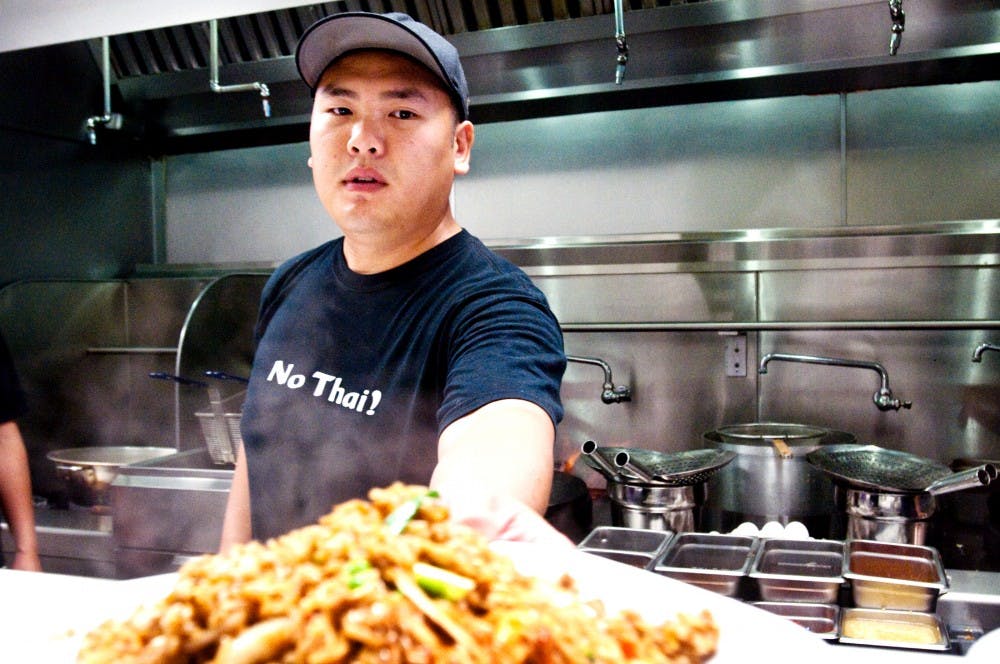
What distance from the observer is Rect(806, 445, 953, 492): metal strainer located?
2568mm

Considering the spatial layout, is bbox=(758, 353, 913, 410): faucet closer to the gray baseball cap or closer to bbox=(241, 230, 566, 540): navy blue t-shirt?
bbox=(241, 230, 566, 540): navy blue t-shirt

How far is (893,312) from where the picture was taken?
361cm

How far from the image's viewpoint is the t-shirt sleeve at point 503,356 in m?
1.25

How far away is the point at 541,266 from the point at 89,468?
2.17m

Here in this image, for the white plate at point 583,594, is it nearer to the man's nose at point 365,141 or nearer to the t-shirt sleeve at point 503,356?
the t-shirt sleeve at point 503,356

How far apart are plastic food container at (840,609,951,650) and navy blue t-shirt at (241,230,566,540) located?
3.50ft

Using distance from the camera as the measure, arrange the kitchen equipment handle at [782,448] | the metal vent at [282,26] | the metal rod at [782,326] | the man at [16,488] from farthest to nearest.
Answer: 1. the metal vent at [282,26]
2. the metal rod at [782,326]
3. the kitchen equipment handle at [782,448]
4. the man at [16,488]

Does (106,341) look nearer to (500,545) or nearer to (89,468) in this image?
(89,468)

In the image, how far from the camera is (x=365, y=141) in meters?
1.45

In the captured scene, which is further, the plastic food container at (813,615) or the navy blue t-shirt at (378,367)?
the plastic food container at (813,615)

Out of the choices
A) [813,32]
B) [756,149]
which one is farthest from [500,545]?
[756,149]

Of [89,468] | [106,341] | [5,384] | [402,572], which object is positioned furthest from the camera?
[106,341]

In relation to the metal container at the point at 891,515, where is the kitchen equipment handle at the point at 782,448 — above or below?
above

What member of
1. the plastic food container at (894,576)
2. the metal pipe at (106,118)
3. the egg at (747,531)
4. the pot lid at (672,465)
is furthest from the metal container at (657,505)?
the metal pipe at (106,118)
